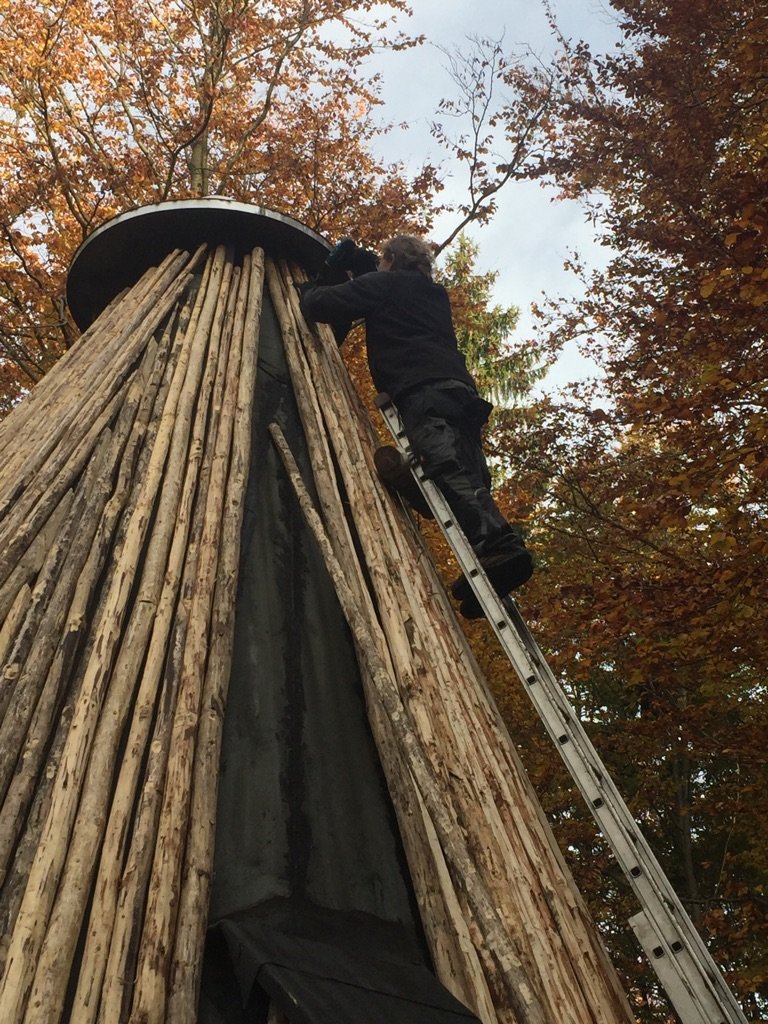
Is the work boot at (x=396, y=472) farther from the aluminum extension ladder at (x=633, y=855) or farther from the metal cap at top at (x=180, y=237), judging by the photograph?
the metal cap at top at (x=180, y=237)

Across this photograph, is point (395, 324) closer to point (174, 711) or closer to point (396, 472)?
point (396, 472)

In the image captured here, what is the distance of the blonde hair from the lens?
190 inches

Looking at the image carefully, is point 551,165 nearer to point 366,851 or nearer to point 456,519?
point 456,519

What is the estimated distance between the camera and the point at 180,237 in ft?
17.6

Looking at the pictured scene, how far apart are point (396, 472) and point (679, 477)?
3307 millimetres

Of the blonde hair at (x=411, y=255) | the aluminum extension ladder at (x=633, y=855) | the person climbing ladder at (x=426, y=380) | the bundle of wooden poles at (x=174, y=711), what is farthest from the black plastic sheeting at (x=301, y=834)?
the blonde hair at (x=411, y=255)

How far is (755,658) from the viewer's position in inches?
301

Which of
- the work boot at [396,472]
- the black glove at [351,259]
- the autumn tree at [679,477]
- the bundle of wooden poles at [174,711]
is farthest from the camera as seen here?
the autumn tree at [679,477]

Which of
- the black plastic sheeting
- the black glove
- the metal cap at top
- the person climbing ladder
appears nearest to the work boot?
the person climbing ladder

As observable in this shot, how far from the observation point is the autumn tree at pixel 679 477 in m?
7.03

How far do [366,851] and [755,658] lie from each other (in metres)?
6.08

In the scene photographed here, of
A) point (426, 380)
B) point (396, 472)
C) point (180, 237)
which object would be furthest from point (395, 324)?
point (180, 237)

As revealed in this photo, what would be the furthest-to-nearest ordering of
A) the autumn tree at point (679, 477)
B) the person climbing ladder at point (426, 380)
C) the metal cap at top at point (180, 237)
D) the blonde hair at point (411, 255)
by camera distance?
the autumn tree at point (679, 477)
the metal cap at top at point (180, 237)
the blonde hair at point (411, 255)
the person climbing ladder at point (426, 380)

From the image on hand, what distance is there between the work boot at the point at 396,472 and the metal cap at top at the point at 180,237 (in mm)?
2000
